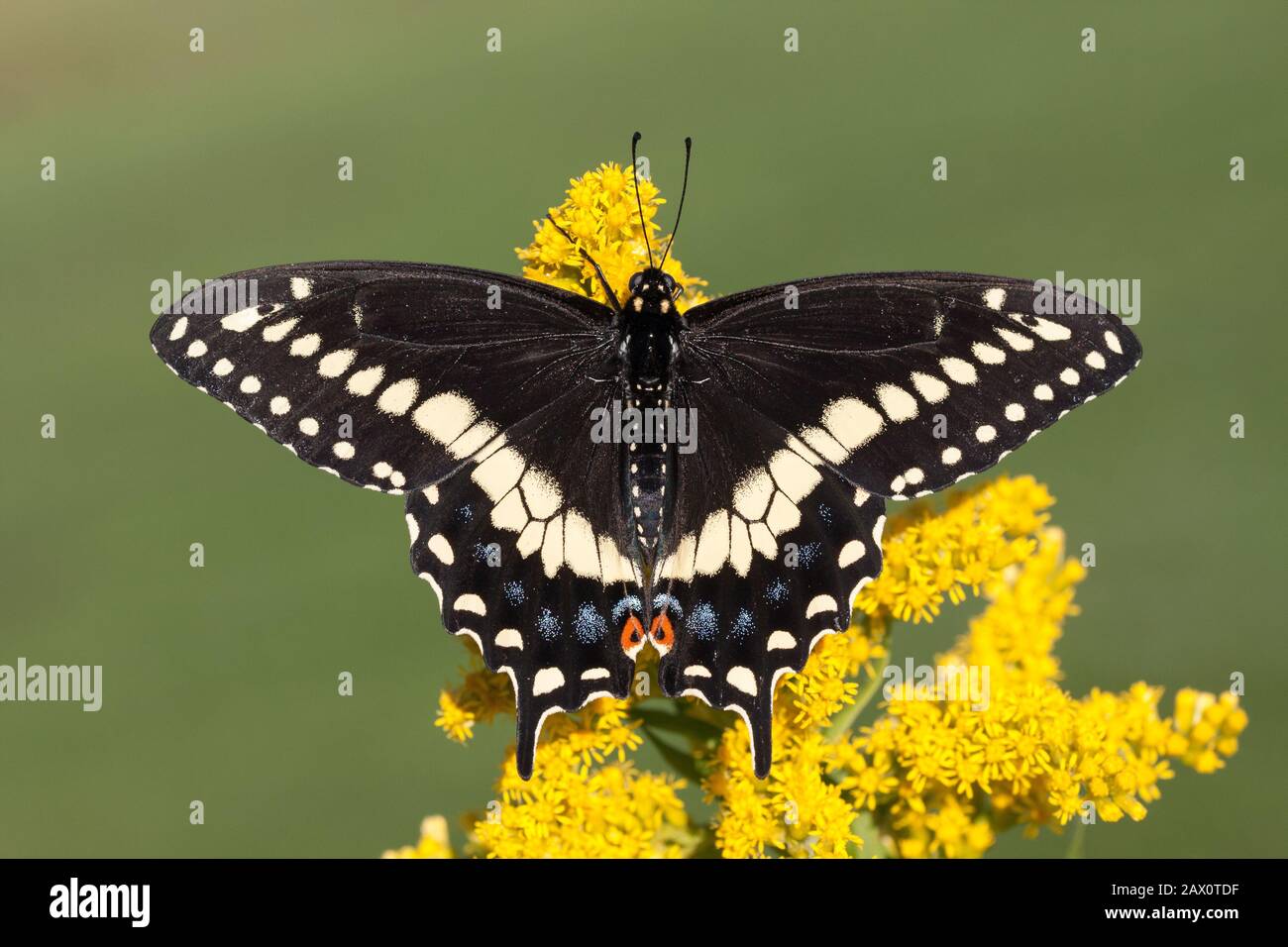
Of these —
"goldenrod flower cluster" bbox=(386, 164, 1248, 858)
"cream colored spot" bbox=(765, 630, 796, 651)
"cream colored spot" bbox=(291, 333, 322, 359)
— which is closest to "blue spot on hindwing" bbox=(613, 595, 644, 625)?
"goldenrod flower cluster" bbox=(386, 164, 1248, 858)

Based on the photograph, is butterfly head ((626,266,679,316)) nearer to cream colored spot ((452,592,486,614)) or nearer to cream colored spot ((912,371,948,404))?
cream colored spot ((912,371,948,404))

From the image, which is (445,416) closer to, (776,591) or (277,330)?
(277,330)

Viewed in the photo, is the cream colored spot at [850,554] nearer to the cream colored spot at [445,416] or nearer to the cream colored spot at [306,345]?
the cream colored spot at [445,416]

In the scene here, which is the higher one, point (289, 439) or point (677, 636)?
point (289, 439)

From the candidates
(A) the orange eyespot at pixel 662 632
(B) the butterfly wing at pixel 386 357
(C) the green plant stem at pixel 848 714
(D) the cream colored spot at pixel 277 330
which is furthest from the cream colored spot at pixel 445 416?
(C) the green plant stem at pixel 848 714

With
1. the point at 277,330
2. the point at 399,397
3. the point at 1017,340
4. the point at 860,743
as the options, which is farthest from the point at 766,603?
the point at 277,330
